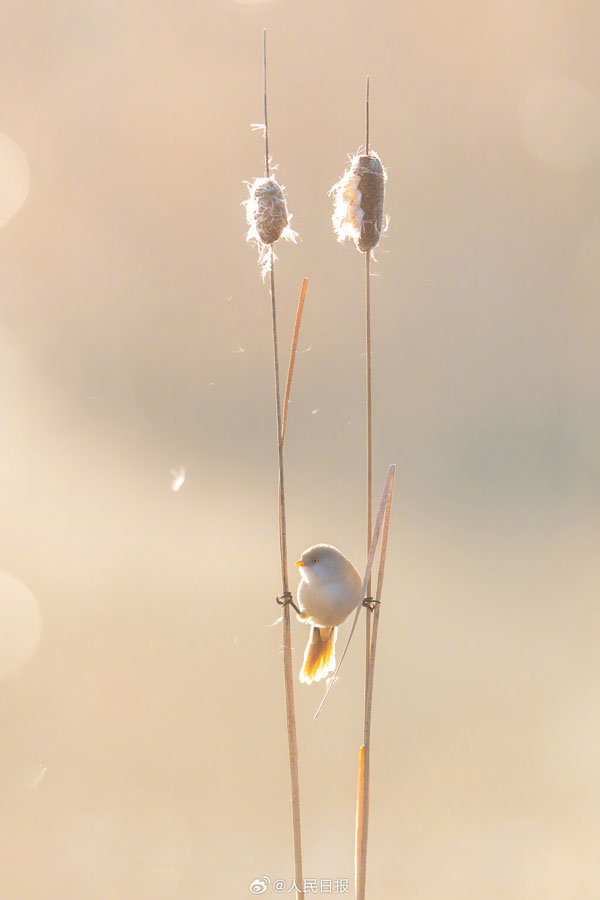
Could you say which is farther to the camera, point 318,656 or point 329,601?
point 318,656

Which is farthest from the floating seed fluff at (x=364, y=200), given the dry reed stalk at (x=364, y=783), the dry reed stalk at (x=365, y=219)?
the dry reed stalk at (x=364, y=783)

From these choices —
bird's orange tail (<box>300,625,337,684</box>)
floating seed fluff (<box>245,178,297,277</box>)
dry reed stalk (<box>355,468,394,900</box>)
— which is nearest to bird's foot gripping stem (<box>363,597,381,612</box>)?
dry reed stalk (<box>355,468,394,900</box>)

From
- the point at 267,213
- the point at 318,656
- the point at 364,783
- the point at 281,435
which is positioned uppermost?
the point at 267,213

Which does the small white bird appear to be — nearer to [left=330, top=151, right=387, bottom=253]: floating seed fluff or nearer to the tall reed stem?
the tall reed stem

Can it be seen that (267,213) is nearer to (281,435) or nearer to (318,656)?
(281,435)

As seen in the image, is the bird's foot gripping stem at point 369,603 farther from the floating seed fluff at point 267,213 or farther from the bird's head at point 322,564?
the floating seed fluff at point 267,213

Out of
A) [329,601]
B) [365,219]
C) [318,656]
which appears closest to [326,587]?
[329,601]

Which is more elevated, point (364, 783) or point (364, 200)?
point (364, 200)
